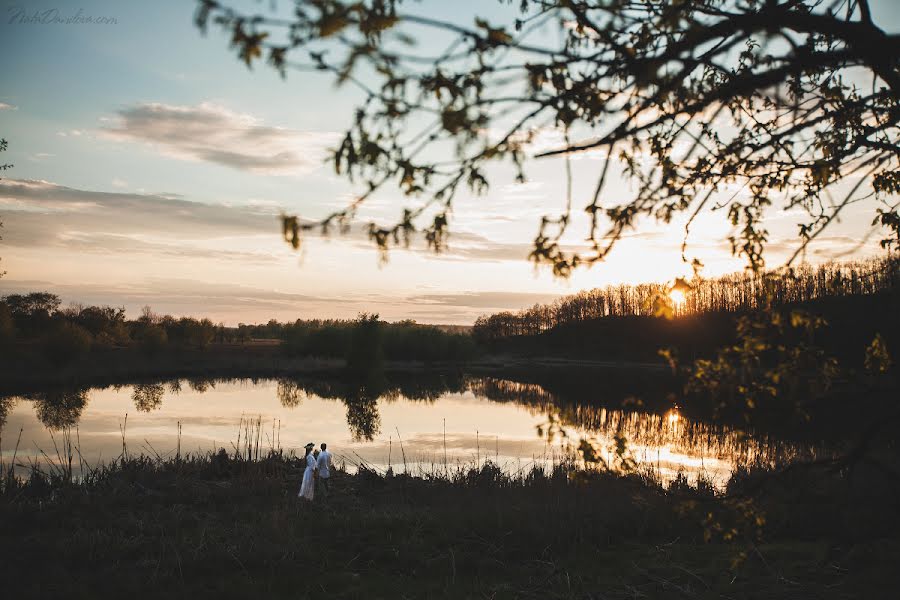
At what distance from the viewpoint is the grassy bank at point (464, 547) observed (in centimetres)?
629

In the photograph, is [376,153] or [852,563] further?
[852,563]

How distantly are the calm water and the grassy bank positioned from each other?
2401 millimetres

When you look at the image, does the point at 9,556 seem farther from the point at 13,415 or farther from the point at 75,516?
the point at 13,415

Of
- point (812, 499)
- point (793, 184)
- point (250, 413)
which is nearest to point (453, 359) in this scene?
point (250, 413)

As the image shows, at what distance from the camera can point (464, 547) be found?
8242 millimetres

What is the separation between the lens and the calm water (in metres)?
19.7

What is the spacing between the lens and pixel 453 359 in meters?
83.1

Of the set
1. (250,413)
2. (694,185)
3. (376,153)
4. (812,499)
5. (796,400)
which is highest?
(694,185)

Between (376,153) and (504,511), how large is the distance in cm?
792

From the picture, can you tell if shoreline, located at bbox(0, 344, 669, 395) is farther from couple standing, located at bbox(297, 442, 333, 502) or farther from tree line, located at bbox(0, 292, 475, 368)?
couple standing, located at bbox(297, 442, 333, 502)

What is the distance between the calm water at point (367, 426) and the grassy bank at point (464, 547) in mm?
2401

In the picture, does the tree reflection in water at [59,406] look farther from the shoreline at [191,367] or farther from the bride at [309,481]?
the bride at [309,481]

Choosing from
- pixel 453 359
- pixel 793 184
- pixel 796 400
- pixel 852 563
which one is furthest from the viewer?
pixel 453 359

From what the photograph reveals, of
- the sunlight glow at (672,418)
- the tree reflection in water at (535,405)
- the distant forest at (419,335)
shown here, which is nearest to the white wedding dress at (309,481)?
the tree reflection in water at (535,405)
